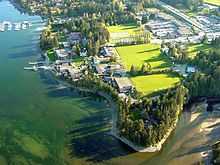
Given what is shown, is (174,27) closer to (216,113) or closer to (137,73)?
(137,73)

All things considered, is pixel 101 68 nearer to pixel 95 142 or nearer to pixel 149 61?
pixel 149 61

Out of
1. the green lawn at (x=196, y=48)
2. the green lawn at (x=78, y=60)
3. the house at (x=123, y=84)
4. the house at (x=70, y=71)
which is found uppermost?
the green lawn at (x=196, y=48)

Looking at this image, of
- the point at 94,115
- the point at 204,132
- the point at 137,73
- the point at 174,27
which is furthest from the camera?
the point at 174,27

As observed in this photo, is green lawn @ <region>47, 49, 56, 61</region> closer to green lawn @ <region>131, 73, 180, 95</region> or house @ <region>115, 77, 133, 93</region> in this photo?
house @ <region>115, 77, 133, 93</region>

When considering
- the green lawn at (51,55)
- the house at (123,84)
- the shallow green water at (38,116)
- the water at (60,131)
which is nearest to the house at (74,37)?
the green lawn at (51,55)

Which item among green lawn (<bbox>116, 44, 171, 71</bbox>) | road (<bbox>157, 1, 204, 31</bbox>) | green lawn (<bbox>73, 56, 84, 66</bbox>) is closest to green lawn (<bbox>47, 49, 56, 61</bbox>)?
green lawn (<bbox>73, 56, 84, 66</bbox>)

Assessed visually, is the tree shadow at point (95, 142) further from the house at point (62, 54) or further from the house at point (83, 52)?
the house at point (83, 52)

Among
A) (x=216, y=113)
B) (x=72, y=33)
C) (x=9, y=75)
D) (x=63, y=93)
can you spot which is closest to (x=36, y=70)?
(x=9, y=75)
